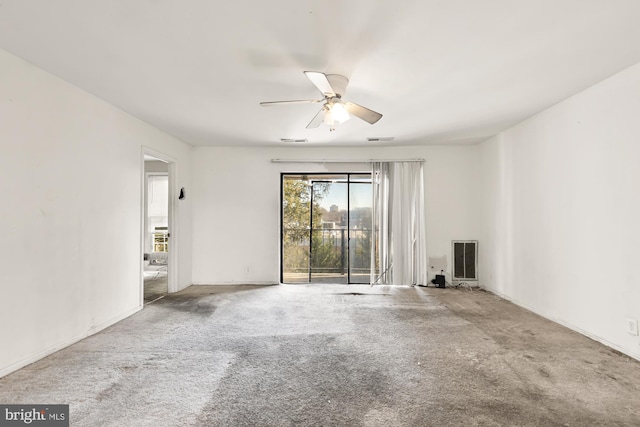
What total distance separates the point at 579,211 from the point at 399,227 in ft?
8.05

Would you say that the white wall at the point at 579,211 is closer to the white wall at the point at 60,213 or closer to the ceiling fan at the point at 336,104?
the ceiling fan at the point at 336,104

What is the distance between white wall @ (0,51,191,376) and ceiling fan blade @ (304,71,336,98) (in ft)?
7.37

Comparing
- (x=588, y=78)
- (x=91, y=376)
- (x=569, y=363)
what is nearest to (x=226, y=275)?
(x=91, y=376)

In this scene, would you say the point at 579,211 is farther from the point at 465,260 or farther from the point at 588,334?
the point at 465,260

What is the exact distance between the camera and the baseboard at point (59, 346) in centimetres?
223

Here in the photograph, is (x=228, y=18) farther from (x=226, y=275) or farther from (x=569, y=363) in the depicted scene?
(x=226, y=275)

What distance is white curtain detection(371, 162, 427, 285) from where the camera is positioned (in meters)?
5.10

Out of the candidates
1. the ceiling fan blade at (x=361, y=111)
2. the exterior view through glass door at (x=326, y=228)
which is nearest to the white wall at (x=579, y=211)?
the ceiling fan blade at (x=361, y=111)


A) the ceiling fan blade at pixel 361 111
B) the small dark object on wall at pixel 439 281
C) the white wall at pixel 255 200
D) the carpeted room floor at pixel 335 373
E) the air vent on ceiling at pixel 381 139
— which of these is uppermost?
the air vent on ceiling at pixel 381 139

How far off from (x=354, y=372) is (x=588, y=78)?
3.22 meters

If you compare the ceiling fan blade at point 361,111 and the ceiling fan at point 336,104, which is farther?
the ceiling fan blade at point 361,111

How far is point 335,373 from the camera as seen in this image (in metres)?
2.26

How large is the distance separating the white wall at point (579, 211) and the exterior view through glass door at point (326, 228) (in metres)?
2.17

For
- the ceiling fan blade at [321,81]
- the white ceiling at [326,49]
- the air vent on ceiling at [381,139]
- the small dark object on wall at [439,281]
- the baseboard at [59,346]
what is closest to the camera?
the white ceiling at [326,49]
